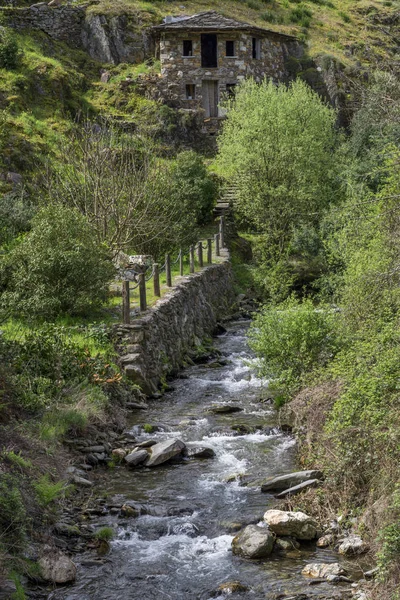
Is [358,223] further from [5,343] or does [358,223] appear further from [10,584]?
[10,584]

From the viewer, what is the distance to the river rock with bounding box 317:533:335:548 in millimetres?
10477

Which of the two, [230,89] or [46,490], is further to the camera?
[230,89]

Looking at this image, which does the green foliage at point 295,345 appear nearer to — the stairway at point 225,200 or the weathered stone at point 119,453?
the weathered stone at point 119,453

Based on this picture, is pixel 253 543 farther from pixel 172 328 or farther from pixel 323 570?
pixel 172 328

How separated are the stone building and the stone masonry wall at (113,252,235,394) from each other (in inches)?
825

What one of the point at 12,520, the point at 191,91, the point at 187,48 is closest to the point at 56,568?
the point at 12,520

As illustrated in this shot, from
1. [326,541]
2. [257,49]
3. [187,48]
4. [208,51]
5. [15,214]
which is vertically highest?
[257,49]

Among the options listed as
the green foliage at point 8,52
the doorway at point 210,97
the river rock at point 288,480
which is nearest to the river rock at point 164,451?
the river rock at point 288,480

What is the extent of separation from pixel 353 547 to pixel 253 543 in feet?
4.47

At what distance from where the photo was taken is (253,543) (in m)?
10.3

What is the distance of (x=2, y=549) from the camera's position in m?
9.20

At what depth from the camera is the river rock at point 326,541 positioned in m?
10.5

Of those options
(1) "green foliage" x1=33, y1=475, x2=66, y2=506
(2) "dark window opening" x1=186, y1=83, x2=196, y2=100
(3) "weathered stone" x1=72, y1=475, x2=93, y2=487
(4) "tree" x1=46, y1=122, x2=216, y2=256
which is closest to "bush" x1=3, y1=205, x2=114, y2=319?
(4) "tree" x1=46, y1=122, x2=216, y2=256

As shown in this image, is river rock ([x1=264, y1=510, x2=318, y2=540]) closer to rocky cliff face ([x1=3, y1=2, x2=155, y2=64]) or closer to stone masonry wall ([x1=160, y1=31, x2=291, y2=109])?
stone masonry wall ([x1=160, y1=31, x2=291, y2=109])
